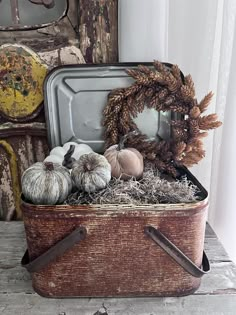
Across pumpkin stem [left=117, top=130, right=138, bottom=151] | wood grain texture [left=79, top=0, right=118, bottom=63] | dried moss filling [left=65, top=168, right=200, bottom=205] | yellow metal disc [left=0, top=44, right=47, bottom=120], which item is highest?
wood grain texture [left=79, top=0, right=118, bottom=63]

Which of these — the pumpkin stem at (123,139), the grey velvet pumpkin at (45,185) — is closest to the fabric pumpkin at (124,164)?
the pumpkin stem at (123,139)

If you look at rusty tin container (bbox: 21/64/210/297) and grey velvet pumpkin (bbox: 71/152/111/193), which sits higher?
grey velvet pumpkin (bbox: 71/152/111/193)

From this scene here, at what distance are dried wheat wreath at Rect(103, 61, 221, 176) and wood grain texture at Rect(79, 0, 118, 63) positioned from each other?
10cm

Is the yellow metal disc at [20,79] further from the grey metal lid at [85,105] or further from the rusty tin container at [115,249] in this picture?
the rusty tin container at [115,249]

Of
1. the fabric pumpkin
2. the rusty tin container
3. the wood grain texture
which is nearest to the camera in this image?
the rusty tin container

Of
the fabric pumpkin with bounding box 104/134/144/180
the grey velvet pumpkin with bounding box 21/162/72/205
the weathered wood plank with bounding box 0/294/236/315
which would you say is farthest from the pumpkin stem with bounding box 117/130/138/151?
the weathered wood plank with bounding box 0/294/236/315

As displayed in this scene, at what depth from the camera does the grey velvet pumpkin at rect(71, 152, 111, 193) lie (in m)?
0.52

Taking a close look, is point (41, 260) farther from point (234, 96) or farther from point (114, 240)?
point (234, 96)

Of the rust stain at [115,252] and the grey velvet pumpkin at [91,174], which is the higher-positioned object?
the grey velvet pumpkin at [91,174]

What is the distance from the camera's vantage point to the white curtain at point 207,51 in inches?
26.7

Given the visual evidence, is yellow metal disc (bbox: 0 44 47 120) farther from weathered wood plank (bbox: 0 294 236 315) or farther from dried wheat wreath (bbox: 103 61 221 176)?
weathered wood plank (bbox: 0 294 236 315)

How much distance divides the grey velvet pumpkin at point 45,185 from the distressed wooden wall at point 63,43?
290 millimetres

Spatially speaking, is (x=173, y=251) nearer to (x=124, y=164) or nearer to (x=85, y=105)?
(x=124, y=164)

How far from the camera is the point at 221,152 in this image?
73cm
